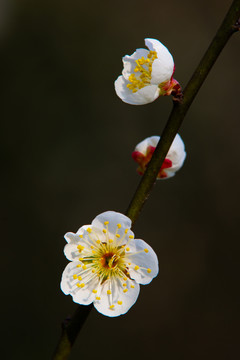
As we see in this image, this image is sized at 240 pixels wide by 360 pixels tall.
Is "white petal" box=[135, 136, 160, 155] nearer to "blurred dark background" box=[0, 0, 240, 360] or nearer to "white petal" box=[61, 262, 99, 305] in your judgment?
"white petal" box=[61, 262, 99, 305]

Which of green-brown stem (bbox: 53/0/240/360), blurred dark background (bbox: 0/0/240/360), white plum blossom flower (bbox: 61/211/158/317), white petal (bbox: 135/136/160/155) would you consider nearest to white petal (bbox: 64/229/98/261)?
white plum blossom flower (bbox: 61/211/158/317)

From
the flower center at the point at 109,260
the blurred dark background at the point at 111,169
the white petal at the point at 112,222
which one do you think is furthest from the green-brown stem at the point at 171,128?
the blurred dark background at the point at 111,169

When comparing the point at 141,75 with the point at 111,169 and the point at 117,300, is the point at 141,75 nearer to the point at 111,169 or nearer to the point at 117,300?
the point at 117,300

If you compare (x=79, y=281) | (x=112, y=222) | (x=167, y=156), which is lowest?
(x=79, y=281)

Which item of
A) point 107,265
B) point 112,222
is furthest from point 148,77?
point 107,265

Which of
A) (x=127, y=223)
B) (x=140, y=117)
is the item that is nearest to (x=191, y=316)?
(x=140, y=117)

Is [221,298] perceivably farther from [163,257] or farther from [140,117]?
[140,117]

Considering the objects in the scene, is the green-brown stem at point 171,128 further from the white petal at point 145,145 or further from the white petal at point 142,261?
the white petal at point 145,145
